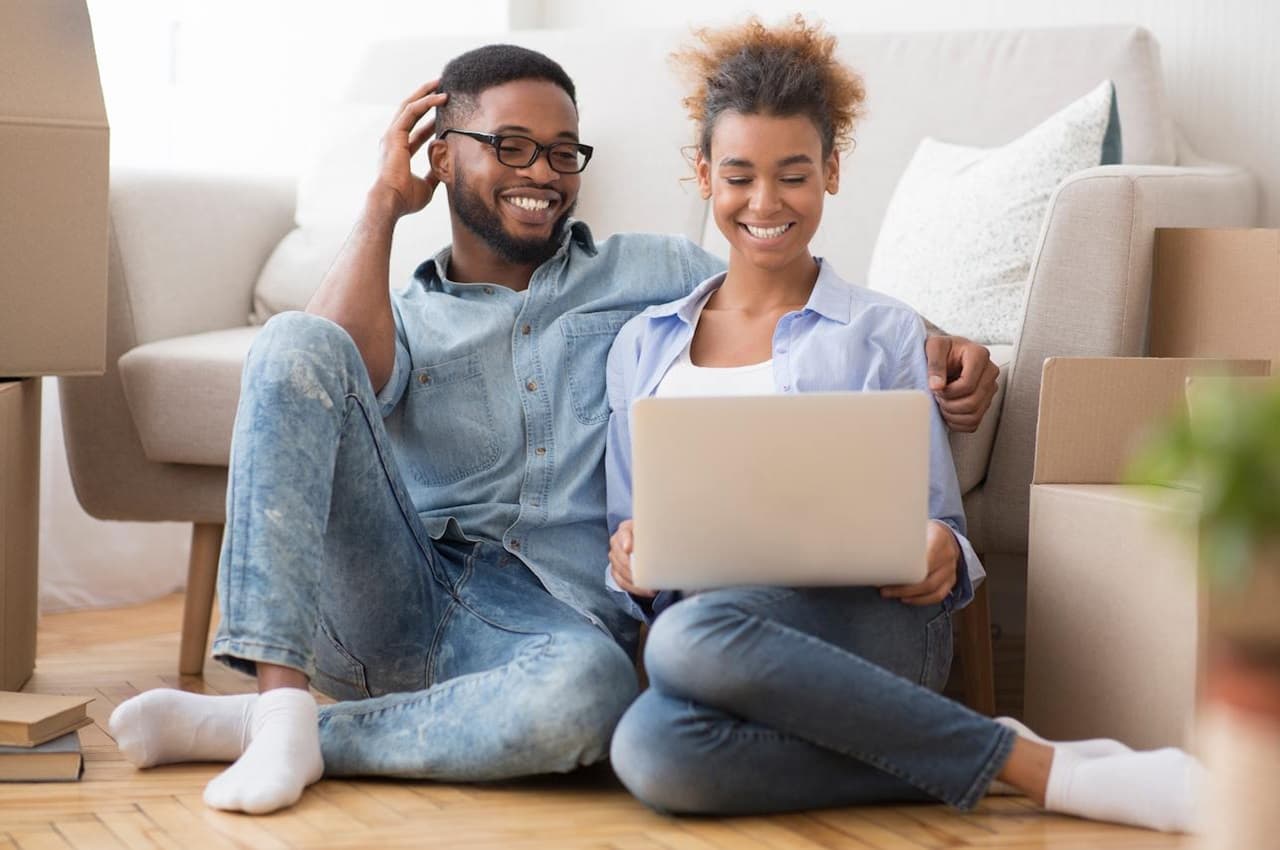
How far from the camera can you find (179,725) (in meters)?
1.56

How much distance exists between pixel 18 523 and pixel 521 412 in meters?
0.70

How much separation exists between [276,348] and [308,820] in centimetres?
44

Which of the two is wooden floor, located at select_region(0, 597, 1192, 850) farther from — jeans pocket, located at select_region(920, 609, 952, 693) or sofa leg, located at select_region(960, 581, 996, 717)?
sofa leg, located at select_region(960, 581, 996, 717)

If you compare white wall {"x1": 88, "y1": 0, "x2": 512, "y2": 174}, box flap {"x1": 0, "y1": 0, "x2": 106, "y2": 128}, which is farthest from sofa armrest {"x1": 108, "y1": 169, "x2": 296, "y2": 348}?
white wall {"x1": 88, "y1": 0, "x2": 512, "y2": 174}

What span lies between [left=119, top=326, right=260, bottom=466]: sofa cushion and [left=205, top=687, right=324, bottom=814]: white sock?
0.65 metres

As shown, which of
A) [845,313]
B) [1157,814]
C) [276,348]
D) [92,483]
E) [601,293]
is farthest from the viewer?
[92,483]

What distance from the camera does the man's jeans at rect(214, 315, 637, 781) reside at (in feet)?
4.82

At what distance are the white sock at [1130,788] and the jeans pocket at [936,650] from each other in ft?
0.60

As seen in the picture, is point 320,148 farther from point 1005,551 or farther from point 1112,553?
point 1112,553

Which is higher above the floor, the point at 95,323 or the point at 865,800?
the point at 95,323

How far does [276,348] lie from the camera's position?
151 centimetres

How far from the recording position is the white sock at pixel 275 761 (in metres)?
1.41

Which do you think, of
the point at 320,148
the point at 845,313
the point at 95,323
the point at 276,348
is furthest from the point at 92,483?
the point at 845,313

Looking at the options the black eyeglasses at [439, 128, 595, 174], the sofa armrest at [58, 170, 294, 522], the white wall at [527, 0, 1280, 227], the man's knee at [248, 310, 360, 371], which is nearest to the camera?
the man's knee at [248, 310, 360, 371]
